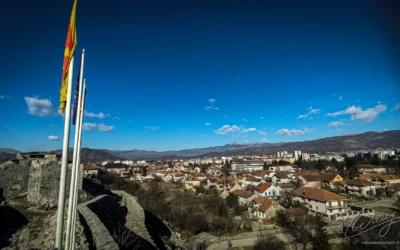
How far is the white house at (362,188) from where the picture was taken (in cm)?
3701

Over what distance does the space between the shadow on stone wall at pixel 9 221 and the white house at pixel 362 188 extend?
1746 inches

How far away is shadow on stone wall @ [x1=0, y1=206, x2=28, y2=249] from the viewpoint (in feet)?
30.8

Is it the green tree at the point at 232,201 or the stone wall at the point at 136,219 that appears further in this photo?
the green tree at the point at 232,201

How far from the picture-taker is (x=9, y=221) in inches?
404

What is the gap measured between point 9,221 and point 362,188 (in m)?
45.3

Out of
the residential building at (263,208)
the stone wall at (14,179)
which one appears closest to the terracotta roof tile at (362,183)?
the residential building at (263,208)

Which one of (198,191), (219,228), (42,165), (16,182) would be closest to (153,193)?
(198,191)

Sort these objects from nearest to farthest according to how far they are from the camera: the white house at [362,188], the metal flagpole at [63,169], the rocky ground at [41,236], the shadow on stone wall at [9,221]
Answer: the metal flagpole at [63,169] → the rocky ground at [41,236] → the shadow on stone wall at [9,221] → the white house at [362,188]

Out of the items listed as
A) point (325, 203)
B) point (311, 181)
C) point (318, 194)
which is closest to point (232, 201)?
point (318, 194)

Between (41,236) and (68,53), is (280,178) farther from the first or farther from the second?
(68,53)

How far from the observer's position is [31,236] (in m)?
7.78

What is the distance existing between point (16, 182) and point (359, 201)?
135 ft

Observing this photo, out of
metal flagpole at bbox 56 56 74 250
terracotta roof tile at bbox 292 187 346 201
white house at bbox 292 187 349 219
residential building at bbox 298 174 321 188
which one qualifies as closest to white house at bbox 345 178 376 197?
residential building at bbox 298 174 321 188

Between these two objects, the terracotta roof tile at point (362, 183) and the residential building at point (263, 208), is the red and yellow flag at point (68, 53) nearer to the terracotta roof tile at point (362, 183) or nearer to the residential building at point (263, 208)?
the residential building at point (263, 208)
